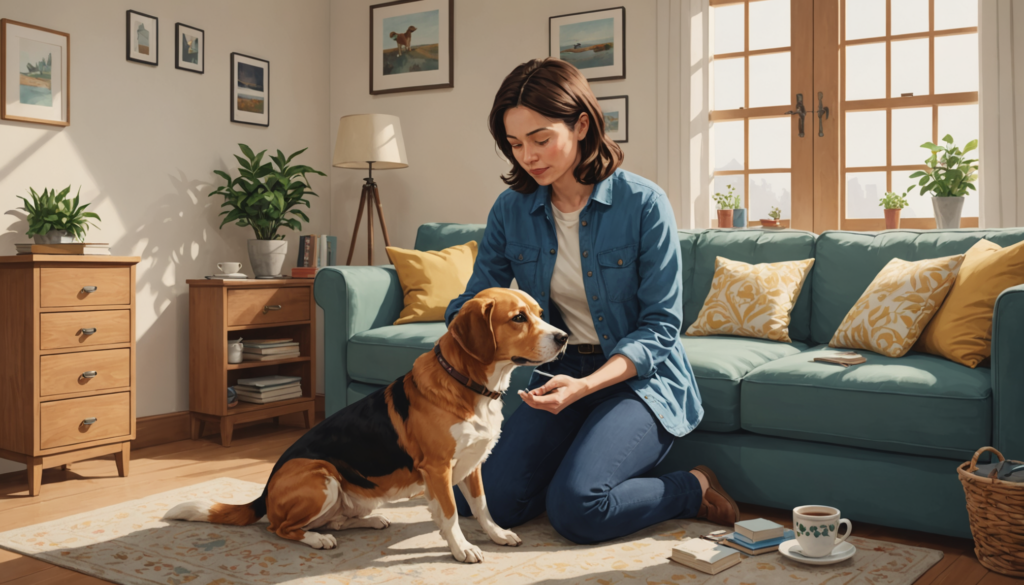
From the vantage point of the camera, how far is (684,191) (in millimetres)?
3736

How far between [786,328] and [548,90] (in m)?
1.42

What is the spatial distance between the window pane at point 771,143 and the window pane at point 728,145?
0.21ft

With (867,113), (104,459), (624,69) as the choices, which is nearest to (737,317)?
(867,113)

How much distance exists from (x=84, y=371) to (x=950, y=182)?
3325 millimetres

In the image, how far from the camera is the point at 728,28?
149 inches

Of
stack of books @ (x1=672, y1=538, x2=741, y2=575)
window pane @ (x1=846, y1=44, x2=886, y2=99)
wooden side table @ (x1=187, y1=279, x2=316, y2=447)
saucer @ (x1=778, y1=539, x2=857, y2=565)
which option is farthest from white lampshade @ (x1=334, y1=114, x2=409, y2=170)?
saucer @ (x1=778, y1=539, x2=857, y2=565)

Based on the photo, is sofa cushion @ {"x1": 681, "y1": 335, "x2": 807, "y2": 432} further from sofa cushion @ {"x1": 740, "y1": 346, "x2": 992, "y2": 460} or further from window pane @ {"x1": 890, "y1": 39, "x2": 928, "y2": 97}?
window pane @ {"x1": 890, "y1": 39, "x2": 928, "y2": 97}

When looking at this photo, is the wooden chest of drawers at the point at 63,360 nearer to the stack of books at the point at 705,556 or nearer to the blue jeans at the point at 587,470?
the blue jeans at the point at 587,470

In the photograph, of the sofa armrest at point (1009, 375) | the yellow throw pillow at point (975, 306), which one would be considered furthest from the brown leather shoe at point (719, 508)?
the yellow throw pillow at point (975, 306)

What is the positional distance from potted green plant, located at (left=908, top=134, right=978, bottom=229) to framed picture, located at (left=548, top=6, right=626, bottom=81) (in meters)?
1.49

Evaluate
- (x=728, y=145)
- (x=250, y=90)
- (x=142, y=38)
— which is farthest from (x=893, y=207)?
(x=142, y=38)

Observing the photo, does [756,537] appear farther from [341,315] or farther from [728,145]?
[728,145]

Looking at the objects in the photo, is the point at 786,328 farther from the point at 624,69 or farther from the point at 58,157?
the point at 58,157

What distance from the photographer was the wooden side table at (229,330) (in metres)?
3.52
